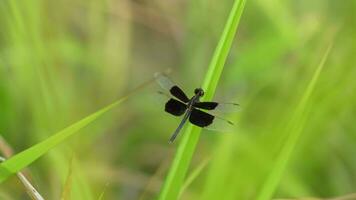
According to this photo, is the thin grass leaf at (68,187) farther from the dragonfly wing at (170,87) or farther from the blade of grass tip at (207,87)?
the dragonfly wing at (170,87)

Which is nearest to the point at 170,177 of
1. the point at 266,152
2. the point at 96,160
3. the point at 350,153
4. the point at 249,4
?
the point at 266,152

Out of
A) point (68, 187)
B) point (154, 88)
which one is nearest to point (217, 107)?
point (68, 187)

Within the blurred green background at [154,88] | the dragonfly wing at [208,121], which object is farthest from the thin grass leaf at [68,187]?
the dragonfly wing at [208,121]

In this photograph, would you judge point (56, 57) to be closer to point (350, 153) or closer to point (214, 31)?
point (214, 31)

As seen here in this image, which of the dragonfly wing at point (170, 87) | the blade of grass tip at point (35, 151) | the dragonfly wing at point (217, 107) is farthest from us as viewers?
the dragonfly wing at point (170, 87)

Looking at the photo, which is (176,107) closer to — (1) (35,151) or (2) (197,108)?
(2) (197,108)
